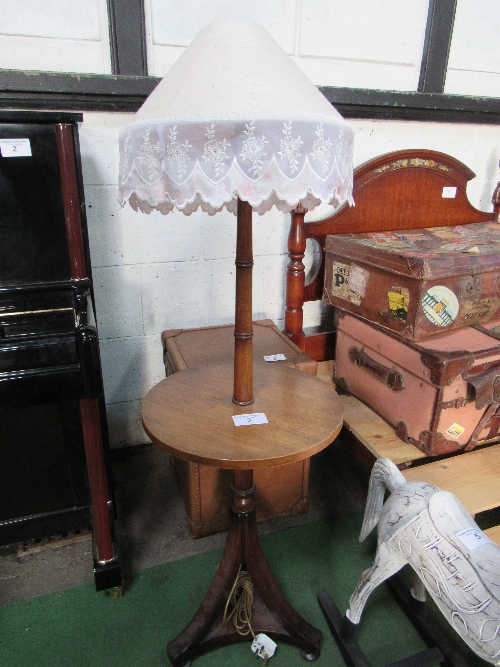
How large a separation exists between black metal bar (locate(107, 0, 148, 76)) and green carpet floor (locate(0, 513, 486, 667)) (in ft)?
5.70

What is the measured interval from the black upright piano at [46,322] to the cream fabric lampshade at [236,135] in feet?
1.61

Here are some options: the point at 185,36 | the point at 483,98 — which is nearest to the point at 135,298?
the point at 185,36

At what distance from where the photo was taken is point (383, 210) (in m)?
2.10

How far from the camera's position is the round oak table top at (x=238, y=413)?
969mm

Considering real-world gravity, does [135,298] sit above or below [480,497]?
above

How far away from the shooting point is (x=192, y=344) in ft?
5.92

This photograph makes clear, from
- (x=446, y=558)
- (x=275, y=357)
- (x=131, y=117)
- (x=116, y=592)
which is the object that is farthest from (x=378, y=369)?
(x=131, y=117)

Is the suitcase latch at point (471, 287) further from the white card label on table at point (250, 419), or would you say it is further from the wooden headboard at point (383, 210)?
the white card label on table at point (250, 419)

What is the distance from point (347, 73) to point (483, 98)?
26.4 inches

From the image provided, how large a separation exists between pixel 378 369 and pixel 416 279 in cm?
38

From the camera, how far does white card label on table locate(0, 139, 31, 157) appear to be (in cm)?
121

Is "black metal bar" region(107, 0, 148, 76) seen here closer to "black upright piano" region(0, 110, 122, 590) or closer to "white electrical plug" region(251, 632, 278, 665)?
"black upright piano" region(0, 110, 122, 590)

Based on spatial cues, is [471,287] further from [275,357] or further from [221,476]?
[221,476]

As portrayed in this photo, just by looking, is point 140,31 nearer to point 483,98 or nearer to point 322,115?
point 322,115
